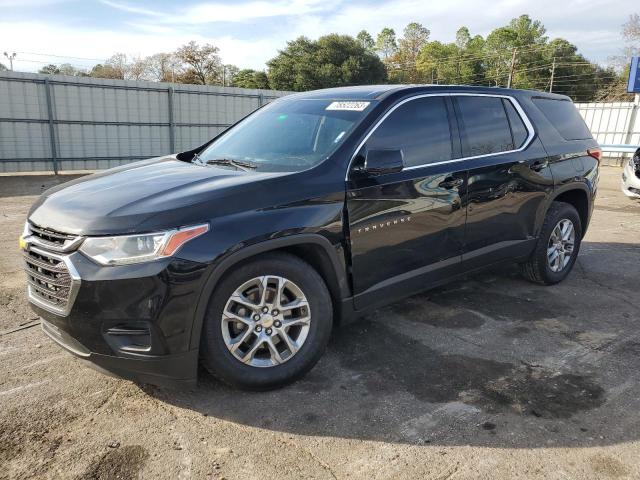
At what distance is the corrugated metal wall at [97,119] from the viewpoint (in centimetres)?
1359

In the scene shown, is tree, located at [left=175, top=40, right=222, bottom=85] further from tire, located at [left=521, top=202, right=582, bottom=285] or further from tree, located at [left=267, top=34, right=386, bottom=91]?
tire, located at [left=521, top=202, right=582, bottom=285]

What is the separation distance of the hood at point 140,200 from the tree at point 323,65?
159 ft

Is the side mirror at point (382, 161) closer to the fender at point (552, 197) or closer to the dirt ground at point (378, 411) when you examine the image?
the dirt ground at point (378, 411)

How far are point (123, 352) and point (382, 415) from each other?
144cm

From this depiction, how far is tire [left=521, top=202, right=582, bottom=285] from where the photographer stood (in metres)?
4.90

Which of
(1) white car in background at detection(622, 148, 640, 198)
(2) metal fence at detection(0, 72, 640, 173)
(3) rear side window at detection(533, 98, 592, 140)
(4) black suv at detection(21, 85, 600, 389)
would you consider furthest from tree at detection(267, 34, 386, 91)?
(4) black suv at detection(21, 85, 600, 389)

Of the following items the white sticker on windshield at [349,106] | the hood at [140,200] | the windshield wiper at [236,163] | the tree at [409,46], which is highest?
the tree at [409,46]

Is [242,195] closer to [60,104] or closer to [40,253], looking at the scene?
[40,253]

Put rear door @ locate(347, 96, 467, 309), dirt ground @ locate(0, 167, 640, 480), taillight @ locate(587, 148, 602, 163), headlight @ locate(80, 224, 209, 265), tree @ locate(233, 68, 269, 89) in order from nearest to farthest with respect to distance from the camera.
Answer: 1. dirt ground @ locate(0, 167, 640, 480)
2. headlight @ locate(80, 224, 209, 265)
3. rear door @ locate(347, 96, 467, 309)
4. taillight @ locate(587, 148, 602, 163)
5. tree @ locate(233, 68, 269, 89)

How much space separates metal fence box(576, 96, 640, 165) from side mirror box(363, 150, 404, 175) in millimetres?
19866

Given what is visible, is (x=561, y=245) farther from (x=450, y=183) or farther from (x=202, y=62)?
(x=202, y=62)

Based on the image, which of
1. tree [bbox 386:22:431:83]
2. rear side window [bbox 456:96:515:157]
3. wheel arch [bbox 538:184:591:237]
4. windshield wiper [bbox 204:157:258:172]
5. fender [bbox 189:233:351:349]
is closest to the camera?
fender [bbox 189:233:351:349]

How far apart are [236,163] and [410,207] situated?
126 centimetres

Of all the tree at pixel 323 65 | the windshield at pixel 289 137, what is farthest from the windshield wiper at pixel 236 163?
the tree at pixel 323 65
